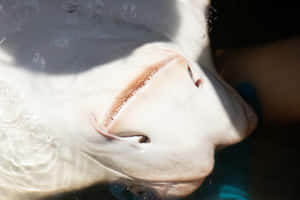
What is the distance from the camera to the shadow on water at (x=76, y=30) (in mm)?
1094

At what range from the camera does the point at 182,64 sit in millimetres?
1022

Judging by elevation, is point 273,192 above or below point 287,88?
below

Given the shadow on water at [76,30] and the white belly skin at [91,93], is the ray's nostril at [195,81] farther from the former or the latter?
the shadow on water at [76,30]

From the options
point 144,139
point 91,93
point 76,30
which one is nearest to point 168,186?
point 144,139

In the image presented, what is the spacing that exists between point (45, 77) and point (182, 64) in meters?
0.34

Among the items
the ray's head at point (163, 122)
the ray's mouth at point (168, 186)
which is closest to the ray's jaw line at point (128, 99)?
the ray's head at point (163, 122)

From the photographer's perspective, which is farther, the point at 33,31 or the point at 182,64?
the point at 33,31

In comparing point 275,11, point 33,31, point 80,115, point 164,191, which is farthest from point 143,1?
point 275,11

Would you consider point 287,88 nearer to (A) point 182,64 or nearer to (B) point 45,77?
(A) point 182,64

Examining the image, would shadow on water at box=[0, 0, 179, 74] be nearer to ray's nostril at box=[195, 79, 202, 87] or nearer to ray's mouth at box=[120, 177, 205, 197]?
ray's nostril at box=[195, 79, 202, 87]

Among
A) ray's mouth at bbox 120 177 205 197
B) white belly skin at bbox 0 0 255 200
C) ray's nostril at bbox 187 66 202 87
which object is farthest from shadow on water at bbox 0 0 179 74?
ray's mouth at bbox 120 177 205 197

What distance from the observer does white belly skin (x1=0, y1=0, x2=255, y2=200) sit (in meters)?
1.01

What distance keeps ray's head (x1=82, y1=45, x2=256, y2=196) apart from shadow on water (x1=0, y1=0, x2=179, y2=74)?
3.7 inches

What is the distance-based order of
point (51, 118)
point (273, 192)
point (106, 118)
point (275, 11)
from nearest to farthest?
1. point (106, 118)
2. point (51, 118)
3. point (273, 192)
4. point (275, 11)
